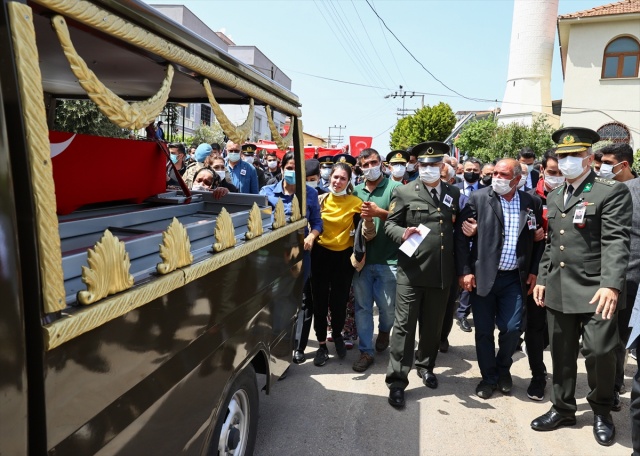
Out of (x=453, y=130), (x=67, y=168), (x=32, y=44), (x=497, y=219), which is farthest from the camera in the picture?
(x=453, y=130)

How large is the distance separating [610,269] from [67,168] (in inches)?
138

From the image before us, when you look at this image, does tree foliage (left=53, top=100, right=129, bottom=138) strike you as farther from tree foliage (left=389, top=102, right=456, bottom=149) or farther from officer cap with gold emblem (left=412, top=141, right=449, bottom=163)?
tree foliage (left=389, top=102, right=456, bottom=149)

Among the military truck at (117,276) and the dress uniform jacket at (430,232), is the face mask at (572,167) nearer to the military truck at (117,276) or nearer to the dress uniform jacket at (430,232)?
the dress uniform jacket at (430,232)

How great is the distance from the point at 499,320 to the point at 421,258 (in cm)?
94

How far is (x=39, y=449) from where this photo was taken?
117 centimetres

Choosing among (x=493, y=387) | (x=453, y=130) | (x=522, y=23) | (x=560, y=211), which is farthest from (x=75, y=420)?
(x=453, y=130)

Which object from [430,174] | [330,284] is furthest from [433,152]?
[330,284]

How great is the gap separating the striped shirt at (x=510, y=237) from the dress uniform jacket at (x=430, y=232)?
402mm

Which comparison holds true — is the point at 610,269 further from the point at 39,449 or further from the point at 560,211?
the point at 39,449

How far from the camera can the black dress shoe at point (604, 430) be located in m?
3.24

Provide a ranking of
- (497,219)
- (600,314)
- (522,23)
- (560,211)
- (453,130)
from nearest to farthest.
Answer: (600,314) → (560,211) → (497,219) → (522,23) → (453,130)

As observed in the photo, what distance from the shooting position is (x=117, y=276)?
1.40 meters

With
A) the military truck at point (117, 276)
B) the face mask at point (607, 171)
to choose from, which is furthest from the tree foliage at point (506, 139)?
the military truck at point (117, 276)

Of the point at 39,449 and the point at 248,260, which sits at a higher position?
the point at 248,260
